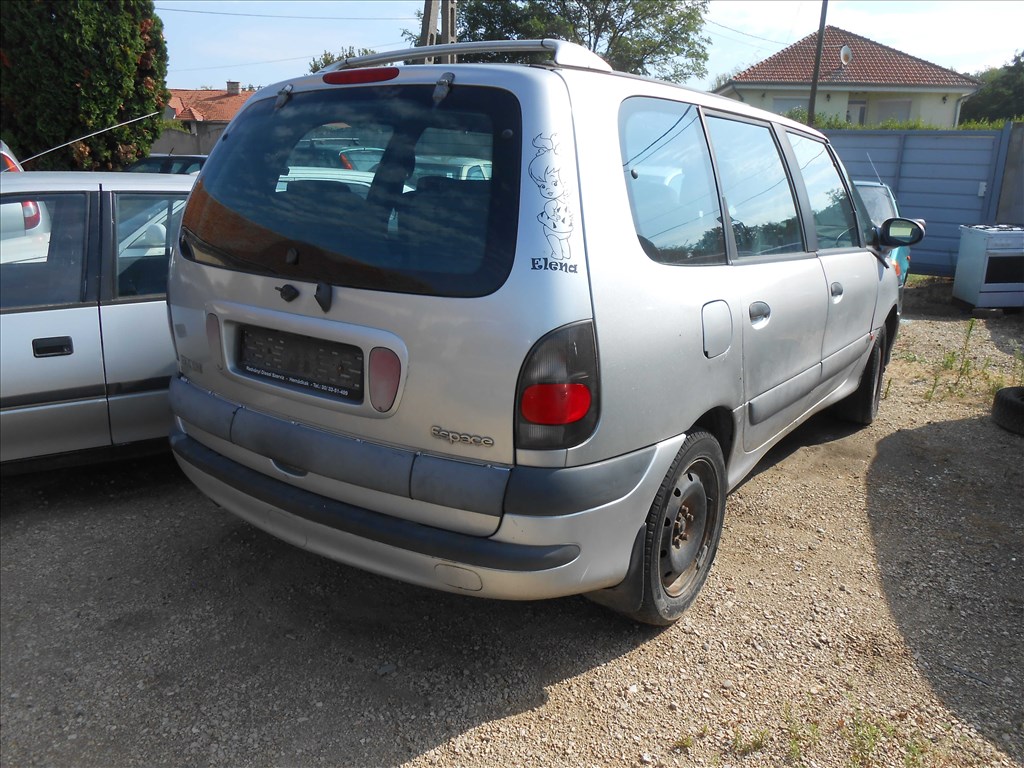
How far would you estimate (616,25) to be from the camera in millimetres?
35719

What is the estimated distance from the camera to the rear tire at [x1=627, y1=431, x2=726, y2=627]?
262 centimetres

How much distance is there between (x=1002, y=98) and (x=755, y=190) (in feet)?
186

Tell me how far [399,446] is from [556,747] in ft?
3.35

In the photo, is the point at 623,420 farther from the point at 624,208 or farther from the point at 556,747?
the point at 556,747

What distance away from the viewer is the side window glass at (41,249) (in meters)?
3.68

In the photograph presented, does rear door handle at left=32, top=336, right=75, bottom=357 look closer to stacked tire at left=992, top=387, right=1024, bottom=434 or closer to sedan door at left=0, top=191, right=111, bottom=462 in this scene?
sedan door at left=0, top=191, right=111, bottom=462

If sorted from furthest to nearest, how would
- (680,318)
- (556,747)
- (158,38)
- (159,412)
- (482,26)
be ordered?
(482,26)
(158,38)
(159,412)
(680,318)
(556,747)

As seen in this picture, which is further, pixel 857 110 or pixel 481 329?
pixel 857 110

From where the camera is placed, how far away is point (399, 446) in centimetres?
235

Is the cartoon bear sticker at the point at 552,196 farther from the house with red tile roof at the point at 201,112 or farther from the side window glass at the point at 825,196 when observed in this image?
the house with red tile roof at the point at 201,112

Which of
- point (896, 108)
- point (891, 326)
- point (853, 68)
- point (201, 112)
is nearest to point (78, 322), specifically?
point (891, 326)

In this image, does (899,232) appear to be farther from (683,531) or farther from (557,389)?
(557,389)

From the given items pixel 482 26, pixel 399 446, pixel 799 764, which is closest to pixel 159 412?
pixel 399 446

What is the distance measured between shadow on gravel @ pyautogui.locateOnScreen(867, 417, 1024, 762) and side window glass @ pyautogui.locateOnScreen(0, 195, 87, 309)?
392cm
